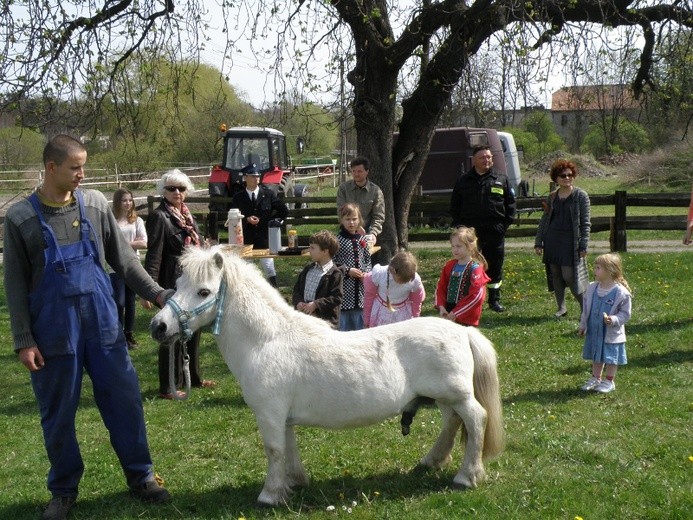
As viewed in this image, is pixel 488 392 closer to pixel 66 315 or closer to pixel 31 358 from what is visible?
pixel 66 315

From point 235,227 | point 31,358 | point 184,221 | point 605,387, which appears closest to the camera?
point 31,358

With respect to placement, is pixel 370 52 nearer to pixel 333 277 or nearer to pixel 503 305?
pixel 503 305

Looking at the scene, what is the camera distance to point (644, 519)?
14.8 ft

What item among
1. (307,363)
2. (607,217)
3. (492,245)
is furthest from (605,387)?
(607,217)

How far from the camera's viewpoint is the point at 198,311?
465cm

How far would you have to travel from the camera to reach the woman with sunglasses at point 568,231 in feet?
31.9

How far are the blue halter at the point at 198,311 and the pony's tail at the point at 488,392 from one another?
1.66 m

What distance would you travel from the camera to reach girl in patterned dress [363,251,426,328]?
6613mm

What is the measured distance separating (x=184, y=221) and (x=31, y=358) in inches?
116

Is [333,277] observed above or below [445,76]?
below

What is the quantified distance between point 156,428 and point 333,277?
6.69 ft

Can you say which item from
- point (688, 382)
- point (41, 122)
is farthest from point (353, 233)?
point (41, 122)

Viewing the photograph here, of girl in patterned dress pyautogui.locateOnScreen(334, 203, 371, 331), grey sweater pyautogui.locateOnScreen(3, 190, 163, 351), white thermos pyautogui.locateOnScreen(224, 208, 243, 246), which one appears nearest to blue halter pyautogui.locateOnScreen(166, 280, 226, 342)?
grey sweater pyautogui.locateOnScreen(3, 190, 163, 351)

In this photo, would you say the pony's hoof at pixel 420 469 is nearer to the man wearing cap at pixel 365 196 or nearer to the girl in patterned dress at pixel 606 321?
the girl in patterned dress at pixel 606 321
